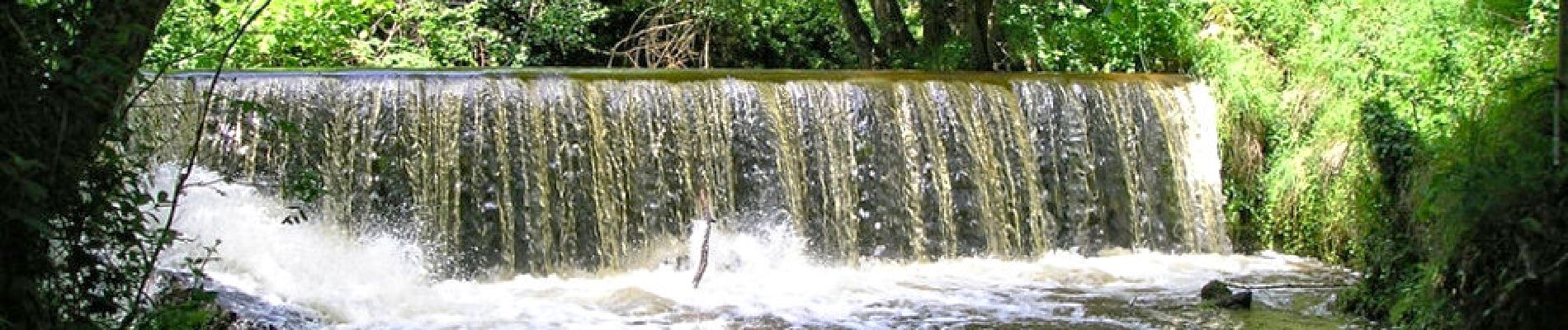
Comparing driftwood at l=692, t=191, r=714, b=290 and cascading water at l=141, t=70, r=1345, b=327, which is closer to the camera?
cascading water at l=141, t=70, r=1345, b=327

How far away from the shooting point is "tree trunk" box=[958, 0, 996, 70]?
40.0 ft

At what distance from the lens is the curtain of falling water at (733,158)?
802cm

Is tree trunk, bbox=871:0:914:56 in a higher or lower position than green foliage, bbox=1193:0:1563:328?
higher

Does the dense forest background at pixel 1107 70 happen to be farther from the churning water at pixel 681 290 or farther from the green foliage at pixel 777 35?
the churning water at pixel 681 290

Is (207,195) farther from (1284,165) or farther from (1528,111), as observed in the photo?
(1284,165)

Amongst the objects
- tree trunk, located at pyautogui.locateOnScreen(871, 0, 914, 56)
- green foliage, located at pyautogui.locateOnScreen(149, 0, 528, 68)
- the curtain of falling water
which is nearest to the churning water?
the curtain of falling water

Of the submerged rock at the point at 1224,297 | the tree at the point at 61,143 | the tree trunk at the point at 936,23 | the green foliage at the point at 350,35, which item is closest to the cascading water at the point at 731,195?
the submerged rock at the point at 1224,297

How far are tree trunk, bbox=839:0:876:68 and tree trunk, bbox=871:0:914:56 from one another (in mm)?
140

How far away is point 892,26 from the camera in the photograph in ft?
42.9

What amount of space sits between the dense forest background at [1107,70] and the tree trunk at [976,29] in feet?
0.05

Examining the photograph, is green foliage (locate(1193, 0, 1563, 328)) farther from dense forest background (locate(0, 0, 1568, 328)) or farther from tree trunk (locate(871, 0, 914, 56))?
tree trunk (locate(871, 0, 914, 56))

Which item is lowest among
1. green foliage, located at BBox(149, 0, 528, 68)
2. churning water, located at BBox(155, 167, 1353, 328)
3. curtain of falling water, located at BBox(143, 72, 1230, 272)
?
churning water, located at BBox(155, 167, 1353, 328)

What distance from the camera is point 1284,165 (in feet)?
32.2

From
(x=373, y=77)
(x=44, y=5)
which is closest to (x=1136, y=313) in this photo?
(x=373, y=77)
